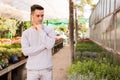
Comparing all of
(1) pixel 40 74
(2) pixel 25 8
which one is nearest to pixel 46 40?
(1) pixel 40 74

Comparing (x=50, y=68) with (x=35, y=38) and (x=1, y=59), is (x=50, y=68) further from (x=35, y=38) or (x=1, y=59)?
(x=1, y=59)

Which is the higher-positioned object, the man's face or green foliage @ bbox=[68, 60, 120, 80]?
the man's face

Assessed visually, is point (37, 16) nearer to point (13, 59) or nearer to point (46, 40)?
point (46, 40)


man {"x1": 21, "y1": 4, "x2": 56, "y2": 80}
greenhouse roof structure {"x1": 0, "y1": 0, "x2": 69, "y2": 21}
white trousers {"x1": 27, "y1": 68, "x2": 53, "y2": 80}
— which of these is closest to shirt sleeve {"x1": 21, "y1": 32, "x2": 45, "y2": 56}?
man {"x1": 21, "y1": 4, "x2": 56, "y2": 80}

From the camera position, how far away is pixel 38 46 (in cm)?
442

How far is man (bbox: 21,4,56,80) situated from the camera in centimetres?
439

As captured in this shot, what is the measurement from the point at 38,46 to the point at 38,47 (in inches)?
0.7

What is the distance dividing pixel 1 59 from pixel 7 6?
4269mm

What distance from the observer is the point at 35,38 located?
Result: 4.50 meters

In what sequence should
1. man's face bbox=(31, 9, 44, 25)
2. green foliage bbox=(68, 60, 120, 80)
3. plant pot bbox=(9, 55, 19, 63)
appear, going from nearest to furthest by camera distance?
man's face bbox=(31, 9, 44, 25) < green foliage bbox=(68, 60, 120, 80) < plant pot bbox=(9, 55, 19, 63)

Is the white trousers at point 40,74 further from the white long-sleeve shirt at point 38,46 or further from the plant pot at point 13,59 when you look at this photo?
the plant pot at point 13,59

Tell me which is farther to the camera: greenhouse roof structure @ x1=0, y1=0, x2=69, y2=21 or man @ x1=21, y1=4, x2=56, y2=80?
greenhouse roof structure @ x1=0, y1=0, x2=69, y2=21

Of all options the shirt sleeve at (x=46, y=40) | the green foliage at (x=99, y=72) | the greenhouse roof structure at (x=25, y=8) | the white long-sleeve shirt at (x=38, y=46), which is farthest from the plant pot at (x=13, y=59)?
the shirt sleeve at (x=46, y=40)

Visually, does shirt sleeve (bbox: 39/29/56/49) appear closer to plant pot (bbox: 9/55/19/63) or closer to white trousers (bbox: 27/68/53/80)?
white trousers (bbox: 27/68/53/80)
